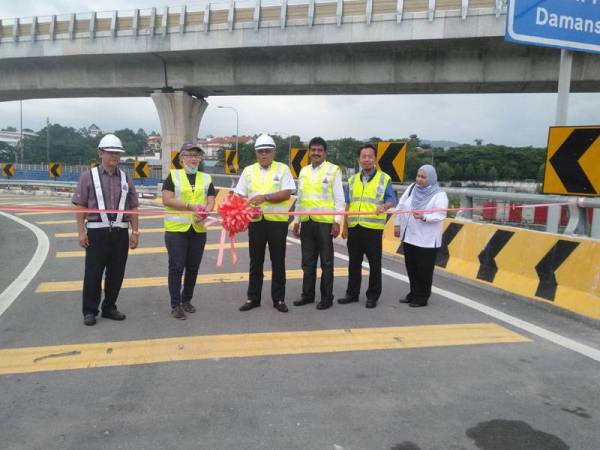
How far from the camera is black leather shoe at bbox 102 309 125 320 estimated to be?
17.6 ft

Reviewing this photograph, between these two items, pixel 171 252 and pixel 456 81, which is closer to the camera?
pixel 171 252

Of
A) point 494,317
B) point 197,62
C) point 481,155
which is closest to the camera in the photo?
point 494,317

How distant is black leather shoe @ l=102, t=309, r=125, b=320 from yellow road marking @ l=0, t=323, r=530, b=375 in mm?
745

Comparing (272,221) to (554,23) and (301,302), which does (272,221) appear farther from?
(554,23)

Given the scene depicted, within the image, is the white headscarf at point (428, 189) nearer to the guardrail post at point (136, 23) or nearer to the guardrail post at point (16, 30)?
the guardrail post at point (136, 23)

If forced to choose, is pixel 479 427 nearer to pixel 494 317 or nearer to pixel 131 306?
pixel 494 317

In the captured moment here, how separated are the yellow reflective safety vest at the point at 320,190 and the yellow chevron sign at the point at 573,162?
2.67 metres

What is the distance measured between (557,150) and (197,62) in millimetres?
24265

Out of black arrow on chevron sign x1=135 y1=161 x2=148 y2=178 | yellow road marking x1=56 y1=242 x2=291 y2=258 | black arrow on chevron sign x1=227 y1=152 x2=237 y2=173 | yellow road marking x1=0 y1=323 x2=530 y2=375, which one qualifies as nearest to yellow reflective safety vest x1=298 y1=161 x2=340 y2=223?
yellow road marking x1=0 y1=323 x2=530 y2=375

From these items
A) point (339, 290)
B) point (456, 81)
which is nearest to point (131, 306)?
point (339, 290)

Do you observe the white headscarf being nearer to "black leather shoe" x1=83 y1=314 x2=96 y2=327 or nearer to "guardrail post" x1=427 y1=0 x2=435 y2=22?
"black leather shoe" x1=83 y1=314 x2=96 y2=327

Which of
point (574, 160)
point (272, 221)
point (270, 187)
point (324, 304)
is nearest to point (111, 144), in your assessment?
point (270, 187)

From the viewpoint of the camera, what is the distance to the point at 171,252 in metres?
5.50

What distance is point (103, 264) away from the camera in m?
5.34
